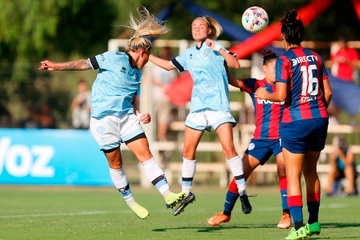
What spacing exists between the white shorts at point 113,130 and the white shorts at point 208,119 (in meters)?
1.05

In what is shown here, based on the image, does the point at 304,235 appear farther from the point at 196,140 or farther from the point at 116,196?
the point at 116,196

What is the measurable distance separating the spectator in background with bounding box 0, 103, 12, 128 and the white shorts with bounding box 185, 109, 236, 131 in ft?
42.6

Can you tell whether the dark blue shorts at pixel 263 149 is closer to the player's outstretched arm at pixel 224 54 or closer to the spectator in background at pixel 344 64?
the player's outstretched arm at pixel 224 54

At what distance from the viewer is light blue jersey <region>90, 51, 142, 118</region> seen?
36.4 feet

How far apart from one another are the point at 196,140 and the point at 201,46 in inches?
47.2

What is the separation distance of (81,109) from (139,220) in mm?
11427

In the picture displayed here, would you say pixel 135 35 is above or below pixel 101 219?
above

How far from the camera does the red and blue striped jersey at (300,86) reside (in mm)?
9859

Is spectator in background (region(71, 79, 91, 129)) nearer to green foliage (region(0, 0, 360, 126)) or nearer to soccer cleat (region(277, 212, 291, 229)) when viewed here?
green foliage (region(0, 0, 360, 126))

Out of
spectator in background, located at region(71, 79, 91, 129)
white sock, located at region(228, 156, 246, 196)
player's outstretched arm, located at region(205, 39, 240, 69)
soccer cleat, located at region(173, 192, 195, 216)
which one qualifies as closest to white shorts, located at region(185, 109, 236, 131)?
white sock, located at region(228, 156, 246, 196)

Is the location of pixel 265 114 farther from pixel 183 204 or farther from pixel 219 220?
pixel 183 204

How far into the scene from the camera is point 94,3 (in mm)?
29891

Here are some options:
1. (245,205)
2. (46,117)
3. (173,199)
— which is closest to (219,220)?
(245,205)

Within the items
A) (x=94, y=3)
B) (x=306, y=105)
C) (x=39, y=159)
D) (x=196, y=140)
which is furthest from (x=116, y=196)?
(x=94, y=3)
